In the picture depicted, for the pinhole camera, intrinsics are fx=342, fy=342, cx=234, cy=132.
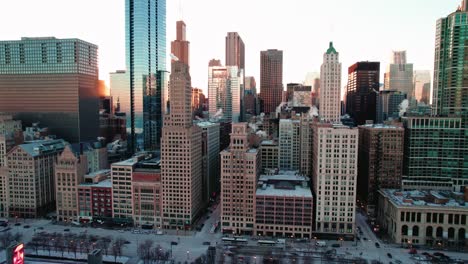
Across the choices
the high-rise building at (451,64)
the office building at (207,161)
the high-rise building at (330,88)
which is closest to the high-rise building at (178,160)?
the office building at (207,161)

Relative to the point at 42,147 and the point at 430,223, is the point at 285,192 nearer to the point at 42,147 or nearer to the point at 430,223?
the point at 430,223

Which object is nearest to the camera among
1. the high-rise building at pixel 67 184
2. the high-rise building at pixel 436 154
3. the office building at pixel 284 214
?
the office building at pixel 284 214

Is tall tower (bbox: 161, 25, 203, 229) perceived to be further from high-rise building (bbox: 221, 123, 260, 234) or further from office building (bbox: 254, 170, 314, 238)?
office building (bbox: 254, 170, 314, 238)

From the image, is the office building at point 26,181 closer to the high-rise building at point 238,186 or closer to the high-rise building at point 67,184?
the high-rise building at point 67,184

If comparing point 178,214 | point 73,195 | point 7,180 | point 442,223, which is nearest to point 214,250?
point 178,214

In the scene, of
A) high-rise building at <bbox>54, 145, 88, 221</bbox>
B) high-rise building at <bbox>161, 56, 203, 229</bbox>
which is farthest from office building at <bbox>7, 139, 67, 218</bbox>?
high-rise building at <bbox>161, 56, 203, 229</bbox>

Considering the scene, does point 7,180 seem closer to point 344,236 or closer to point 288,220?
point 288,220
